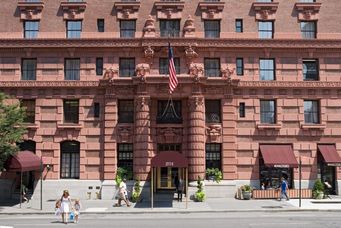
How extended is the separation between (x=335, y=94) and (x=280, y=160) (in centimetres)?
774

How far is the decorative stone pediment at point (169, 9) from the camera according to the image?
3597 cm

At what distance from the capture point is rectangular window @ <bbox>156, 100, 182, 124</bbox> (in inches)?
1382

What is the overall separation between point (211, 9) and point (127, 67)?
A: 8.75 m

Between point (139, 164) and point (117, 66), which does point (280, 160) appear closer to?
point (139, 164)

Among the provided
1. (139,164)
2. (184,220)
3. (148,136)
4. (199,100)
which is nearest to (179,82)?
(199,100)

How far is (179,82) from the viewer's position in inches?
1330

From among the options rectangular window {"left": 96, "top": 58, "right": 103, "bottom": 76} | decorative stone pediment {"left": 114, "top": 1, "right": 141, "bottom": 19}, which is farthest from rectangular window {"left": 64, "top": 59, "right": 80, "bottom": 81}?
decorative stone pediment {"left": 114, "top": 1, "right": 141, "bottom": 19}

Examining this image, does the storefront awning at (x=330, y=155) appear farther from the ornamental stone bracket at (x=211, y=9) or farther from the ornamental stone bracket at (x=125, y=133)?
the ornamental stone bracket at (x=125, y=133)

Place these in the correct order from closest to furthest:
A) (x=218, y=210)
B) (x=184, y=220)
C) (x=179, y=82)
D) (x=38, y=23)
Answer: (x=184, y=220)
(x=218, y=210)
(x=179, y=82)
(x=38, y=23)

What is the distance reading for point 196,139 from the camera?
3388cm

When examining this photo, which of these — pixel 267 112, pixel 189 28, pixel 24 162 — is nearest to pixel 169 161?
pixel 267 112

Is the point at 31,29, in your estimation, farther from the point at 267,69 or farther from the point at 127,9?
the point at 267,69

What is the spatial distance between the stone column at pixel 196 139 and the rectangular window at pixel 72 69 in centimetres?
998

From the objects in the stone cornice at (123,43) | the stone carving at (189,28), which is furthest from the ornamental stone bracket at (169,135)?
the stone carving at (189,28)
